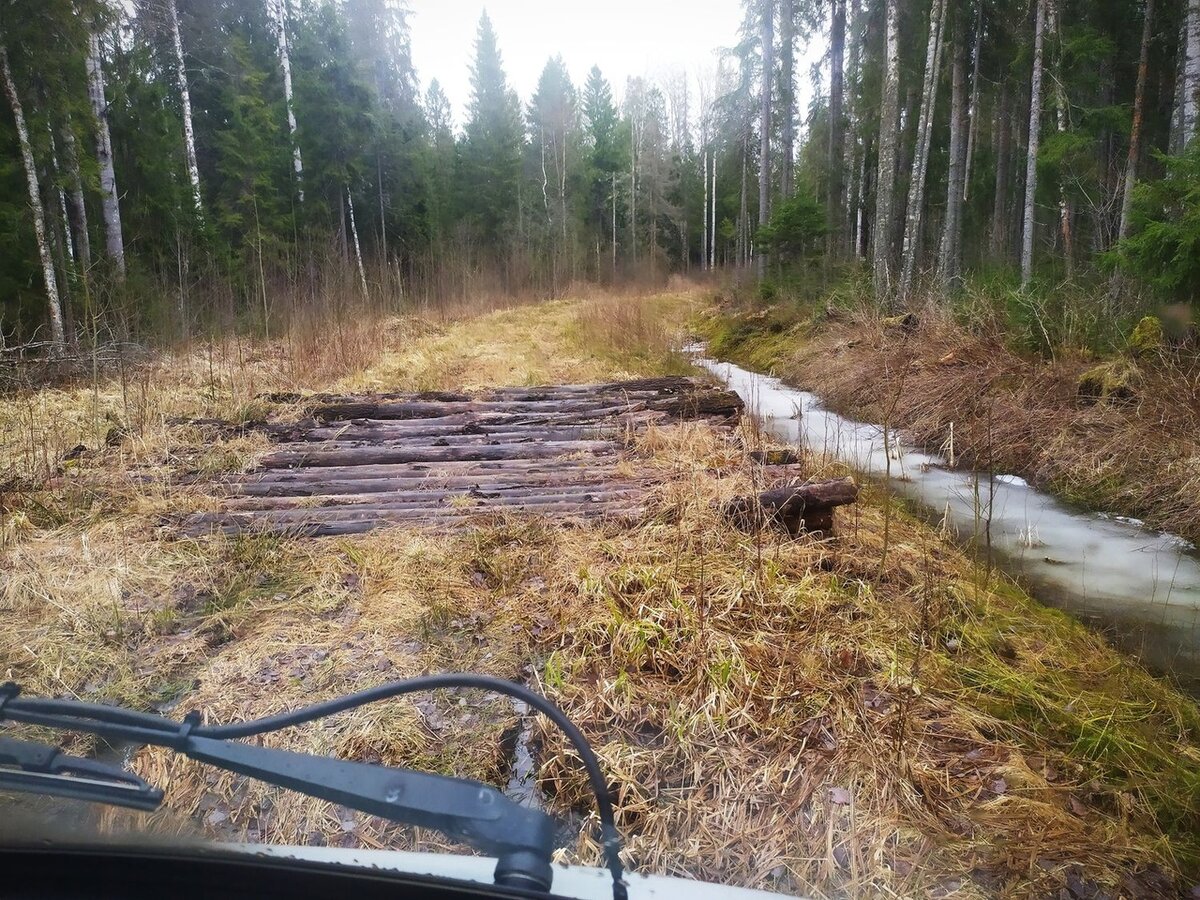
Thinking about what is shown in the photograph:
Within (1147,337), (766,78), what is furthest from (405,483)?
(766,78)

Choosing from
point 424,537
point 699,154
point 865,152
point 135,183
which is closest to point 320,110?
point 135,183

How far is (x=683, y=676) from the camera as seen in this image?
277cm

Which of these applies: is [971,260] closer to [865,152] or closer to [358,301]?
[865,152]

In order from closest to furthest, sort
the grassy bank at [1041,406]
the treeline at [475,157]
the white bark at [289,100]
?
the grassy bank at [1041,406] < the treeline at [475,157] < the white bark at [289,100]

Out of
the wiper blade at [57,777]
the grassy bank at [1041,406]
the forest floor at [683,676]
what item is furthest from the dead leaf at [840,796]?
the grassy bank at [1041,406]

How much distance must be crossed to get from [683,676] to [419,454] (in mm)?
3501

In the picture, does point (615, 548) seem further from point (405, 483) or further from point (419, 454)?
point (419, 454)

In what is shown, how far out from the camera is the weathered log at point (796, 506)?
3967 millimetres

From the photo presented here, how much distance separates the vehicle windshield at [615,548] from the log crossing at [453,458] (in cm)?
5

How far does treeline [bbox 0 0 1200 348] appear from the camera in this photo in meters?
9.01

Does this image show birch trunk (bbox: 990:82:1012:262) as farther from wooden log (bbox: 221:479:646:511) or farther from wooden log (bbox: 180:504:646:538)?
wooden log (bbox: 180:504:646:538)

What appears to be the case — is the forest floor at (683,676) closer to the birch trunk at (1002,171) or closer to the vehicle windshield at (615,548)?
the vehicle windshield at (615,548)

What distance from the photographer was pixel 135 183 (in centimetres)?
1365

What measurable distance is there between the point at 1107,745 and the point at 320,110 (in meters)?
21.8
